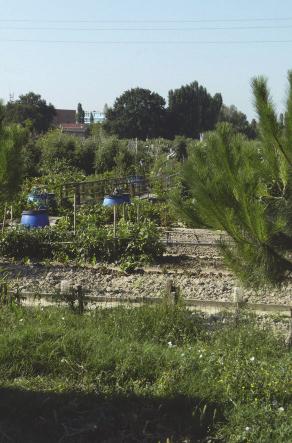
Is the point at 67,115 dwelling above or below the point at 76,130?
above

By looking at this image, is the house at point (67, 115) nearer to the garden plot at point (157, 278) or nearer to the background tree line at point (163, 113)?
the background tree line at point (163, 113)

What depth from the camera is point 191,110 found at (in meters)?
66.9

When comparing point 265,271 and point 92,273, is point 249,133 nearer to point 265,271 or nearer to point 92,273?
point 265,271

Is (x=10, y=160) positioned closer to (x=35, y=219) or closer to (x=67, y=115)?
(x=35, y=219)

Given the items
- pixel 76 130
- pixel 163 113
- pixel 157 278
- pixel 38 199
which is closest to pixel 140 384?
pixel 157 278

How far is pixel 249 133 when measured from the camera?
5152mm

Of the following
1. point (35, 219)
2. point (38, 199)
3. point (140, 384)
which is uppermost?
point (38, 199)

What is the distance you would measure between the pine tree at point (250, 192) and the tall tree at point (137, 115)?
5707 cm

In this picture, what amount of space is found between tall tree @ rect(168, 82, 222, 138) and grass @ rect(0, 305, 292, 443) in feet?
199

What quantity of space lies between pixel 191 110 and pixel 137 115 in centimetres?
699

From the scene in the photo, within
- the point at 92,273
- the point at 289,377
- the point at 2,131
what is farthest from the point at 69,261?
the point at 289,377

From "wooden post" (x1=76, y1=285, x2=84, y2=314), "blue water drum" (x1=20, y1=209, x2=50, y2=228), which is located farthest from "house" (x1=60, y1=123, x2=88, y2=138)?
"wooden post" (x1=76, y1=285, x2=84, y2=314)

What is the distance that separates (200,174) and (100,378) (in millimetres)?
1524

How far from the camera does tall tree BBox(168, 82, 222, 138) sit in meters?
65.9
